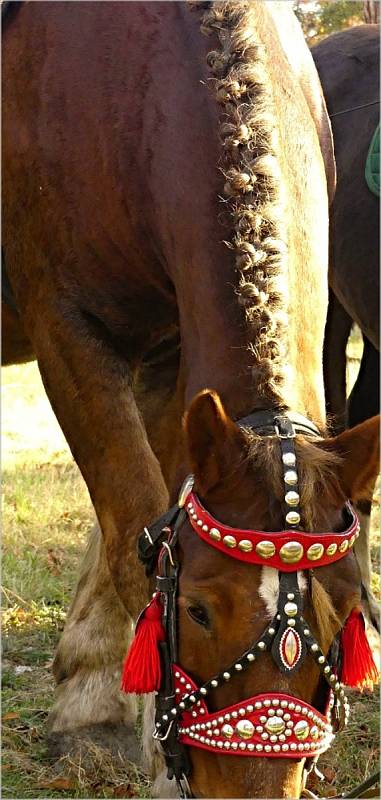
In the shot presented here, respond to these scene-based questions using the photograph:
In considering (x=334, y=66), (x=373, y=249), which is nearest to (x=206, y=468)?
(x=373, y=249)

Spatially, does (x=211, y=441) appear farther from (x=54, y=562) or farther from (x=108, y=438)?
(x=54, y=562)

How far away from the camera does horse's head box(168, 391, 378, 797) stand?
210cm

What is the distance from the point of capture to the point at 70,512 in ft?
19.1

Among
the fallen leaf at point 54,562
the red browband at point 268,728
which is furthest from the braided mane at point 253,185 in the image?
the fallen leaf at point 54,562

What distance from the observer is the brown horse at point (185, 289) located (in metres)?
2.18

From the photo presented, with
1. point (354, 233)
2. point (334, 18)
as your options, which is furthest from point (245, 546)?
point (334, 18)

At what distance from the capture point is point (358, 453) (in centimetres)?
222

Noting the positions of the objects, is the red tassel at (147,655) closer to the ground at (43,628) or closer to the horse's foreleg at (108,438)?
the horse's foreleg at (108,438)

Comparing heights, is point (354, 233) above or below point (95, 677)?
above

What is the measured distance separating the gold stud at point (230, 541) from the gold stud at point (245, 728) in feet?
1.11

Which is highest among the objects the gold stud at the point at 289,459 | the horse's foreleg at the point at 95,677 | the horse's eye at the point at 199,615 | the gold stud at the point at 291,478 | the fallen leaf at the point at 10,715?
the gold stud at the point at 289,459

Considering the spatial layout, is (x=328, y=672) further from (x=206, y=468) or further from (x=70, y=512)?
(x=70, y=512)

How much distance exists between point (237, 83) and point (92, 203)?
624 millimetres

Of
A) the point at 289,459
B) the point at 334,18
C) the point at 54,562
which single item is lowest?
the point at 54,562
